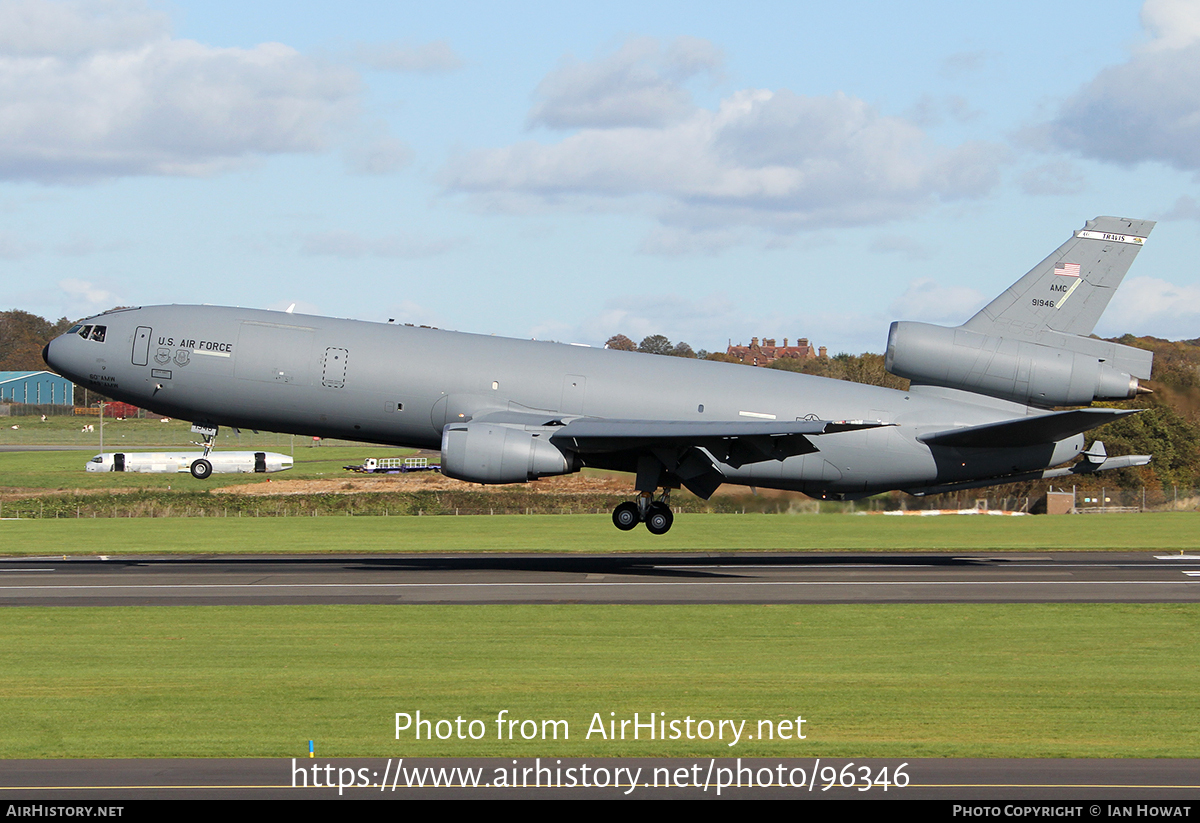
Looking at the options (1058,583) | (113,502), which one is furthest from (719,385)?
(113,502)

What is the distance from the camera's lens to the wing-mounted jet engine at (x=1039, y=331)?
39000 mm

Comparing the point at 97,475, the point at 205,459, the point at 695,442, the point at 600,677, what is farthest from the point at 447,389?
the point at 97,475

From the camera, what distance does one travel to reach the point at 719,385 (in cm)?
3844

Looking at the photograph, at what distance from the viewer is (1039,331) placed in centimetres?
3916

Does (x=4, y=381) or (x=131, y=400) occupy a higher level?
(x=4, y=381)

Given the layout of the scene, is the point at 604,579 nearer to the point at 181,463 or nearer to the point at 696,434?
the point at 696,434

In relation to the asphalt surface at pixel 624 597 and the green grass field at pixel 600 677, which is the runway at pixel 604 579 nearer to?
the asphalt surface at pixel 624 597

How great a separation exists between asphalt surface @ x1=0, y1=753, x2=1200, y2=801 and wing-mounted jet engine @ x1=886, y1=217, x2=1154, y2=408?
25.6m

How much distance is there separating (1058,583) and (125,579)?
28.7 metres

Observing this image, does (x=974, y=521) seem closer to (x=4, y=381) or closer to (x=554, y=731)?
(x=554, y=731)

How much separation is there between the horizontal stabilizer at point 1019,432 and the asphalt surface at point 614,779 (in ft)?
73.8
